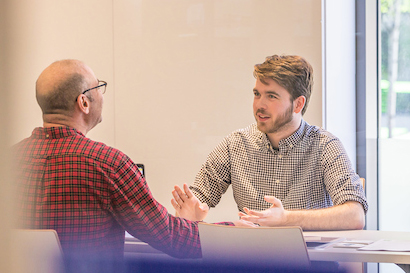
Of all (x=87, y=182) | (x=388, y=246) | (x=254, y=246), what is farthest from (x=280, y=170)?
(x=254, y=246)

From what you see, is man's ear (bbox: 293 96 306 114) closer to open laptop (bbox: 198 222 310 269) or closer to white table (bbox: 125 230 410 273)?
white table (bbox: 125 230 410 273)

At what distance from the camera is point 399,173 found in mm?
3508

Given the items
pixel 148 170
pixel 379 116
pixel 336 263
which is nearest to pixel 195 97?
pixel 148 170

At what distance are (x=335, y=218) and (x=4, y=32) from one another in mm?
1517

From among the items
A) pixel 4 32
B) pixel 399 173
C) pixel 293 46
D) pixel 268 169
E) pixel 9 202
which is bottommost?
pixel 399 173

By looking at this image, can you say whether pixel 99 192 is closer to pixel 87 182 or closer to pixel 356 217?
pixel 87 182

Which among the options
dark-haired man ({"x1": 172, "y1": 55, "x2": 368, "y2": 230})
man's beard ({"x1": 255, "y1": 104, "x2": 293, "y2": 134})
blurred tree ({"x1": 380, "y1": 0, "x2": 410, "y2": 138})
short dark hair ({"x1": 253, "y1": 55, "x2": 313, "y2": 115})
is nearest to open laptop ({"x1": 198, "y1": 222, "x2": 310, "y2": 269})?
dark-haired man ({"x1": 172, "y1": 55, "x2": 368, "y2": 230})

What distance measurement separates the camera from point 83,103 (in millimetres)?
1636

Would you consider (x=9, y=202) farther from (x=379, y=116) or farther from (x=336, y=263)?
(x=379, y=116)

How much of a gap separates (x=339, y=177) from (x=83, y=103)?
1.08 metres

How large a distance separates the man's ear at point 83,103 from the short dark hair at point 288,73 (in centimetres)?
90

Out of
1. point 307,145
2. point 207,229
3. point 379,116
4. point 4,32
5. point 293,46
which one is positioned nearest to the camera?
point 4,32

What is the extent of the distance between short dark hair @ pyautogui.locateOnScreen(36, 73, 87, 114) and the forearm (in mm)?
843

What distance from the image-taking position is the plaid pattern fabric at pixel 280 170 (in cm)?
217
